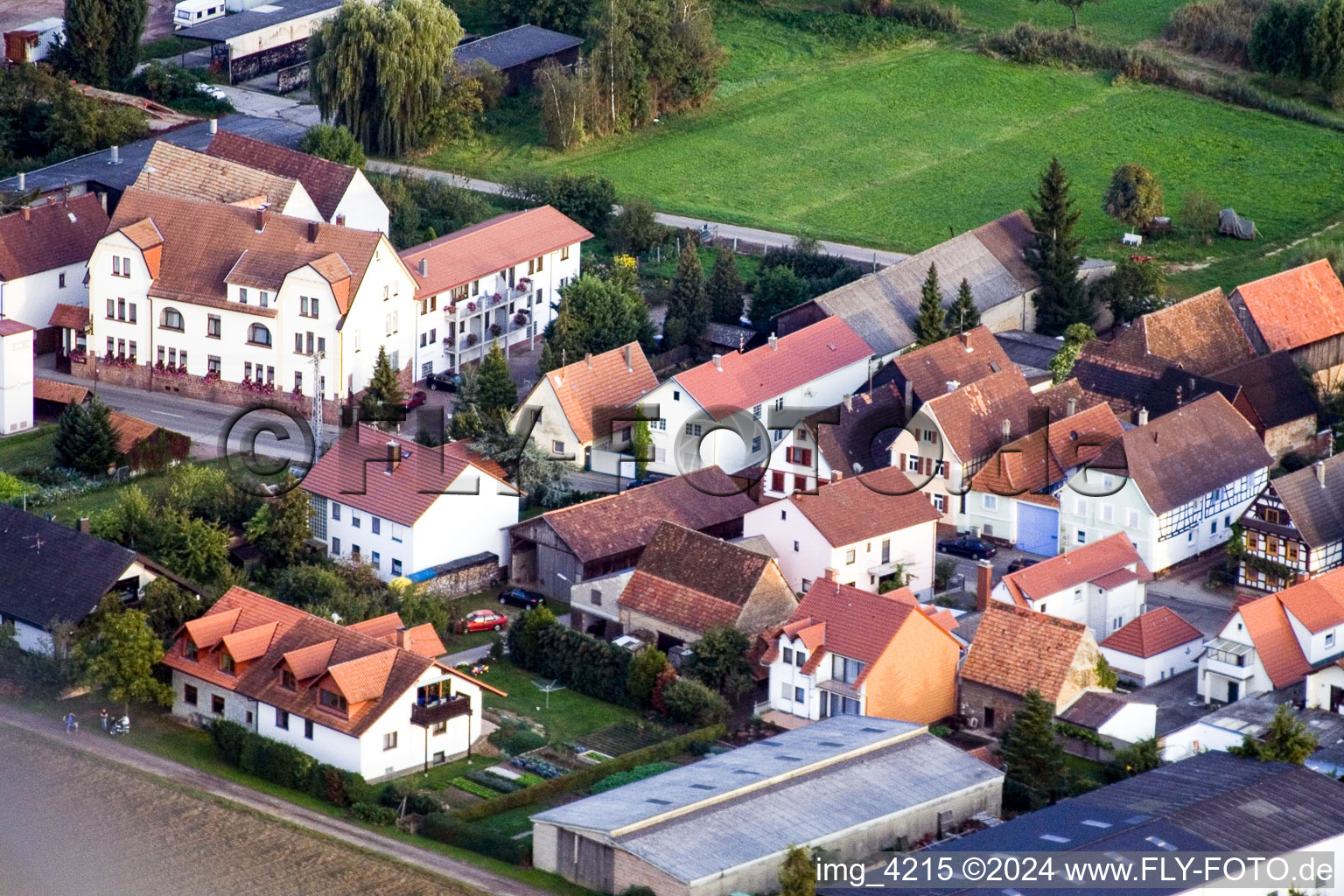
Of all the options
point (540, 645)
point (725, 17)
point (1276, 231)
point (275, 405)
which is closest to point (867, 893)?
point (540, 645)

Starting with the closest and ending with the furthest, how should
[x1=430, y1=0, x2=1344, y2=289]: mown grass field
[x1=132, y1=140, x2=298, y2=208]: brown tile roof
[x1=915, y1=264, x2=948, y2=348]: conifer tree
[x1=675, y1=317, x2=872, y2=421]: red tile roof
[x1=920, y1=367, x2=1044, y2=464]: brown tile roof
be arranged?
[x1=920, y1=367, x2=1044, y2=464]: brown tile roof
[x1=675, y1=317, x2=872, y2=421]: red tile roof
[x1=915, y1=264, x2=948, y2=348]: conifer tree
[x1=132, y1=140, x2=298, y2=208]: brown tile roof
[x1=430, y1=0, x2=1344, y2=289]: mown grass field

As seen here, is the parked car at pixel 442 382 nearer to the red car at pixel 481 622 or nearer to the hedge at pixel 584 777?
the red car at pixel 481 622

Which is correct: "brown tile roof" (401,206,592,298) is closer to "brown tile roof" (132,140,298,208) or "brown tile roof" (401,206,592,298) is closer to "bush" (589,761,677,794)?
"brown tile roof" (132,140,298,208)

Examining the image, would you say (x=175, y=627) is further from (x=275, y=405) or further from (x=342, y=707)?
(x=275, y=405)

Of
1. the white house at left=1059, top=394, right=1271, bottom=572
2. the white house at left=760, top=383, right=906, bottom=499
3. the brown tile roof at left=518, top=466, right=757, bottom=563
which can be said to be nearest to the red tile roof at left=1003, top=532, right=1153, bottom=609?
the white house at left=1059, top=394, right=1271, bottom=572

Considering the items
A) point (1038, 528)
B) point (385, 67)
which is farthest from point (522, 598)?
point (385, 67)

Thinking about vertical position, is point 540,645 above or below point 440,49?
below
